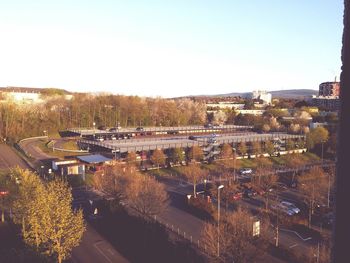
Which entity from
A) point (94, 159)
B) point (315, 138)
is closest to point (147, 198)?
point (94, 159)

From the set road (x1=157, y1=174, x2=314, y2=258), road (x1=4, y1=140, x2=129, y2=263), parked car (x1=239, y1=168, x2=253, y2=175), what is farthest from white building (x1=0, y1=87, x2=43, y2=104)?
road (x1=4, y1=140, x2=129, y2=263)

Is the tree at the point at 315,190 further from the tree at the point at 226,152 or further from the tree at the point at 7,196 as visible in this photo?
the tree at the point at 7,196

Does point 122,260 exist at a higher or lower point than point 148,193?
lower

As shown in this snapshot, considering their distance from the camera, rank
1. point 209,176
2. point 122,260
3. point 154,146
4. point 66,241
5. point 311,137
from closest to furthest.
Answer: point 66,241 → point 122,260 → point 209,176 → point 154,146 → point 311,137

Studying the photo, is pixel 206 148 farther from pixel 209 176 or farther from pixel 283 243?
pixel 283 243

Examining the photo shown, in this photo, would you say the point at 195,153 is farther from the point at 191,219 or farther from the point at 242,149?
the point at 191,219

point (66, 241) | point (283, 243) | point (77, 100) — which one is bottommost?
point (283, 243)

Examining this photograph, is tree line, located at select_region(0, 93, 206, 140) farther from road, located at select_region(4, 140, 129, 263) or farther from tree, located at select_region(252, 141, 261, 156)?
road, located at select_region(4, 140, 129, 263)

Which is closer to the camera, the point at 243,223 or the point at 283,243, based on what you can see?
the point at 243,223

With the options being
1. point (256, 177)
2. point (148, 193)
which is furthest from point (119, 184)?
point (256, 177)
